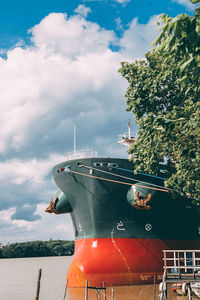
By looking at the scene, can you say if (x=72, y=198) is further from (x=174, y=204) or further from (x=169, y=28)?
(x=169, y=28)

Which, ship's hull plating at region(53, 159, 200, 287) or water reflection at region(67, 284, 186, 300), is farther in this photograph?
ship's hull plating at region(53, 159, 200, 287)

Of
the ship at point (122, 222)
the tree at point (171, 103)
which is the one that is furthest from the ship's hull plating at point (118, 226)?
the tree at point (171, 103)

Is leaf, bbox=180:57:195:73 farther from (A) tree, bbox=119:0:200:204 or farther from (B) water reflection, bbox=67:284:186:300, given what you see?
(B) water reflection, bbox=67:284:186:300

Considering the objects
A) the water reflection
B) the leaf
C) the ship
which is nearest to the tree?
the leaf

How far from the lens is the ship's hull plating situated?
26438mm

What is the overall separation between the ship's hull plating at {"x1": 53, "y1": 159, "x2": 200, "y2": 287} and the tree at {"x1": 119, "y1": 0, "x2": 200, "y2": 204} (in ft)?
15.5

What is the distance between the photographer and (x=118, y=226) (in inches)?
1091

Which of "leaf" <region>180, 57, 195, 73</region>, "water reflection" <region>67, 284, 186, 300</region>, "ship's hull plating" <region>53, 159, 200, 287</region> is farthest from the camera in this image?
"ship's hull plating" <region>53, 159, 200, 287</region>

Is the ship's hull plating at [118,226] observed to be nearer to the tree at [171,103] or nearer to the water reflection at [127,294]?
the water reflection at [127,294]

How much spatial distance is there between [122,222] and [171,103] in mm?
9660

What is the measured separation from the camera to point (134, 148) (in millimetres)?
23375

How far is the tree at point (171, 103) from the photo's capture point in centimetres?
969

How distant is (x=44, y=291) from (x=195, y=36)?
30.8 m

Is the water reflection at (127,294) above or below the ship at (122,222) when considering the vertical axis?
below
